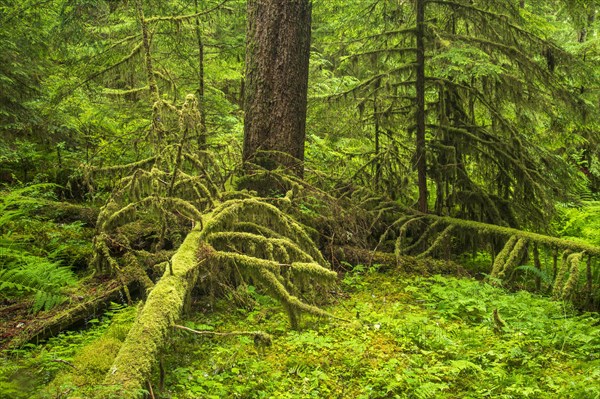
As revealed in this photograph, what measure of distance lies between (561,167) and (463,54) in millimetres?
2523

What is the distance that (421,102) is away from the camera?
6148mm

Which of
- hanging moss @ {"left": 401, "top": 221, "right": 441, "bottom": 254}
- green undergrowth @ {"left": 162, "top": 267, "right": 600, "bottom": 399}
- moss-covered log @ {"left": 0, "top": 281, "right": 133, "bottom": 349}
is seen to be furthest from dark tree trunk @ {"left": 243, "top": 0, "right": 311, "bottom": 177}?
moss-covered log @ {"left": 0, "top": 281, "right": 133, "bottom": 349}

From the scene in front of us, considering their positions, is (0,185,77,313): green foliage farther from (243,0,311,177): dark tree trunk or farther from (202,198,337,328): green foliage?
(243,0,311,177): dark tree trunk

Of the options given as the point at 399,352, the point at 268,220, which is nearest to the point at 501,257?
the point at 399,352

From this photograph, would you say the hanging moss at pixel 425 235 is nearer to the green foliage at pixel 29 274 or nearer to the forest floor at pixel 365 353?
the forest floor at pixel 365 353

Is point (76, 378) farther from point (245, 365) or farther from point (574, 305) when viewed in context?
point (574, 305)

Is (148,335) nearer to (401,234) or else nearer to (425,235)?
(401,234)

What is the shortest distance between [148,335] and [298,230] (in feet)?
6.98

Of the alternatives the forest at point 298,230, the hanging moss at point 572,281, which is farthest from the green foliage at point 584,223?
the hanging moss at point 572,281

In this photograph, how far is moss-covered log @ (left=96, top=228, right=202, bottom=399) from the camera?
90.1 inches

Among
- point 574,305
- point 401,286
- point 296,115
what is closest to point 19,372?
point 401,286

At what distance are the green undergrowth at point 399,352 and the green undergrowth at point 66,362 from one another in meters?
0.44

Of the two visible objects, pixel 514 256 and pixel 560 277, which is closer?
pixel 560 277

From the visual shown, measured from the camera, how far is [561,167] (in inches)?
248
